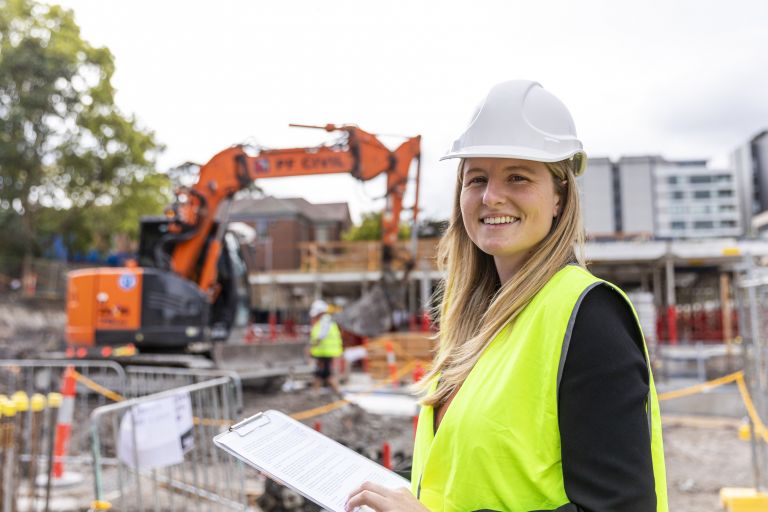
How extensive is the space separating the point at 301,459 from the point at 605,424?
75 cm

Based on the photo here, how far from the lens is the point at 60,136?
24.1 meters

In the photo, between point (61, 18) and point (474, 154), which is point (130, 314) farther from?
point (61, 18)

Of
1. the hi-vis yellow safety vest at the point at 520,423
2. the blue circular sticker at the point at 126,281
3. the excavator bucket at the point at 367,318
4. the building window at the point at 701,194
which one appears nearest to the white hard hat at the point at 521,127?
the hi-vis yellow safety vest at the point at 520,423

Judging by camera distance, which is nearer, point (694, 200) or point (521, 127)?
point (521, 127)

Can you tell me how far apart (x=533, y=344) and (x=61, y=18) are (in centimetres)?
2833

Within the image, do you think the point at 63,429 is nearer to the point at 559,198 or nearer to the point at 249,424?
the point at 249,424

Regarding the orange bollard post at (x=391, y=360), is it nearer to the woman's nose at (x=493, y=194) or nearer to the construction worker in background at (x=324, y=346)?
the construction worker in background at (x=324, y=346)

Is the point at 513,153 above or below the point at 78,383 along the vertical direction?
above

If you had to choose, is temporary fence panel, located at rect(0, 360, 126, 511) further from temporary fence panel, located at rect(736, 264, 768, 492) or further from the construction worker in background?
temporary fence panel, located at rect(736, 264, 768, 492)

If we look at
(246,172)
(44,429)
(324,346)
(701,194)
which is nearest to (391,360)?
(324,346)

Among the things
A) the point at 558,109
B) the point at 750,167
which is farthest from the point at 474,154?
the point at 750,167

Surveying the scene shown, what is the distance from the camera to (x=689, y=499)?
22.3 ft

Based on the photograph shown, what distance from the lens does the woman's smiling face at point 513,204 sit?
143 centimetres

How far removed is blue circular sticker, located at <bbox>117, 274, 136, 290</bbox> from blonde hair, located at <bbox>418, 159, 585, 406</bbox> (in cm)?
951
